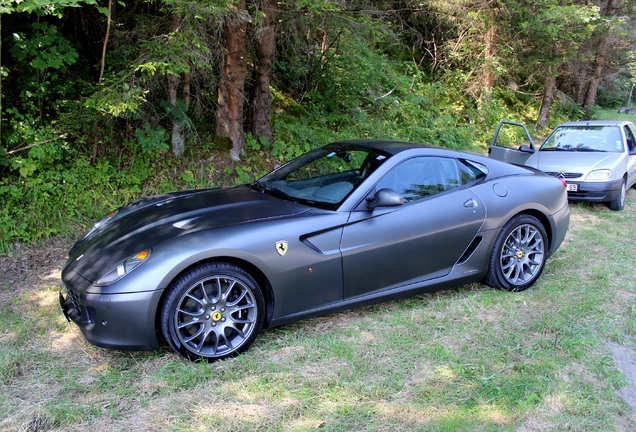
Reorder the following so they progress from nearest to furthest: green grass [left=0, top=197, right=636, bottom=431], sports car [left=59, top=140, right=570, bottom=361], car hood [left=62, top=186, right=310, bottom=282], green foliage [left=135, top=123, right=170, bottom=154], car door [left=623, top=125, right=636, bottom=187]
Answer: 1. green grass [left=0, top=197, right=636, bottom=431]
2. sports car [left=59, top=140, right=570, bottom=361]
3. car hood [left=62, top=186, right=310, bottom=282]
4. green foliage [left=135, top=123, right=170, bottom=154]
5. car door [left=623, top=125, right=636, bottom=187]

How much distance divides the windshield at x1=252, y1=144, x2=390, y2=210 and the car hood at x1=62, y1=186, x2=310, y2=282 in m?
0.19

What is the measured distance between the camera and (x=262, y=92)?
314 inches

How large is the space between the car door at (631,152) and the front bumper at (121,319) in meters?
8.19

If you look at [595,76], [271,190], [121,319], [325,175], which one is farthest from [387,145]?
[595,76]

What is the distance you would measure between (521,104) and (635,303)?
15.1m

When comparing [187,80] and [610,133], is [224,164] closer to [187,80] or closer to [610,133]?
[187,80]

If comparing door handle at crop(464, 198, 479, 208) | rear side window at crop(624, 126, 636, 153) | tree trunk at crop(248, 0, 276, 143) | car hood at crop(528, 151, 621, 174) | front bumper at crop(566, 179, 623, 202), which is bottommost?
front bumper at crop(566, 179, 623, 202)

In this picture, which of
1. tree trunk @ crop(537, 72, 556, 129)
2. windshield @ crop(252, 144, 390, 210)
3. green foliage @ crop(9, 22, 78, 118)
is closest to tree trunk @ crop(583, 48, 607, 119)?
tree trunk @ crop(537, 72, 556, 129)

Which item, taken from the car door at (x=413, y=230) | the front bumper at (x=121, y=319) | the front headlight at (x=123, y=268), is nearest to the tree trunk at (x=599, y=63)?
the car door at (x=413, y=230)

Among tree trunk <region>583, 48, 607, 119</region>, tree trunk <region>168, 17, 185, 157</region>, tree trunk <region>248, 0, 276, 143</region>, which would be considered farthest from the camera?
tree trunk <region>583, 48, 607, 119</region>

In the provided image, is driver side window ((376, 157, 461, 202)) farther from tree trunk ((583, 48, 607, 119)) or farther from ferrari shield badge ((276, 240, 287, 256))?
tree trunk ((583, 48, 607, 119))

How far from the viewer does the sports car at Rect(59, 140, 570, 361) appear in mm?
3184

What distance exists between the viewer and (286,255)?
3.47 metres

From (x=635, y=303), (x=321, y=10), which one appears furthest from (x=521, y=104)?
(x=635, y=303)
